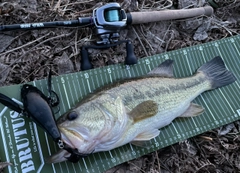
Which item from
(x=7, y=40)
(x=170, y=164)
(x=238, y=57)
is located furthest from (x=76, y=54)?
(x=238, y=57)

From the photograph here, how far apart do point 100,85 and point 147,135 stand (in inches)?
30.7

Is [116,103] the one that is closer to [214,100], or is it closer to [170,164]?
[170,164]

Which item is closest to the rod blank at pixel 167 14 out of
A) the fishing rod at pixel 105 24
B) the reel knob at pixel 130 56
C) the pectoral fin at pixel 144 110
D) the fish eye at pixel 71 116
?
the fishing rod at pixel 105 24

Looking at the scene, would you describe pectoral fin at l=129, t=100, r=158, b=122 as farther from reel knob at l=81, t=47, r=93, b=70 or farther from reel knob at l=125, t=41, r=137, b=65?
reel knob at l=81, t=47, r=93, b=70

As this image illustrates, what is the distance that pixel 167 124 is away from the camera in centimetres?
312

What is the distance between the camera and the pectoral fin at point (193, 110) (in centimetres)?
324

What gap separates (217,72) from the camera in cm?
351

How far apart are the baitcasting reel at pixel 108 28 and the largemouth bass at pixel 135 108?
44 cm

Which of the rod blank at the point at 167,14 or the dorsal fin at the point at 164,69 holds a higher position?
the rod blank at the point at 167,14

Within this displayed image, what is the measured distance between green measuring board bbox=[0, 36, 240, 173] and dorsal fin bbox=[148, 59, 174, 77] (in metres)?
0.19

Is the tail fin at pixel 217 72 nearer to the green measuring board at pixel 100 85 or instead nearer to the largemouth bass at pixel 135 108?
the largemouth bass at pixel 135 108

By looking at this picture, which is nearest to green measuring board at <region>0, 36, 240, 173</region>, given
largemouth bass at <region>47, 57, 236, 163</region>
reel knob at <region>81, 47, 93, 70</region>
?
reel knob at <region>81, 47, 93, 70</region>

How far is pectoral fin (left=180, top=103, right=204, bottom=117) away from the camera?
3238 mm

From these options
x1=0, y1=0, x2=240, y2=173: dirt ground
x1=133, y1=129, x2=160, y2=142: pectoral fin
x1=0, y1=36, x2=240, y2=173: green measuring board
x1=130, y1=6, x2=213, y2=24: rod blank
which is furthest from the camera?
x1=130, y1=6, x2=213, y2=24: rod blank
